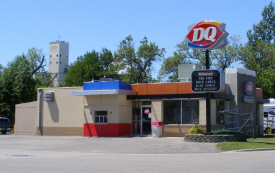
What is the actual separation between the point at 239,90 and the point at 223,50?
25.4 m

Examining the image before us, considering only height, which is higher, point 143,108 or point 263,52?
point 263,52

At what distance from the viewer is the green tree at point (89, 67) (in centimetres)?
7338

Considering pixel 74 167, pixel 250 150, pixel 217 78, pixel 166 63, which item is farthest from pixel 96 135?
pixel 166 63

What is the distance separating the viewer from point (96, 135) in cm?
2856

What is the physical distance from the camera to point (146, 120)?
1113 inches

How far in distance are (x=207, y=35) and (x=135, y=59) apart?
36.6 metres

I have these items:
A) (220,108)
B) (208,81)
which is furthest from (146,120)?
(208,81)

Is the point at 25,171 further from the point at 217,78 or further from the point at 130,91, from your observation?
the point at 130,91

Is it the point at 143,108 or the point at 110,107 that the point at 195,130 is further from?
the point at 110,107

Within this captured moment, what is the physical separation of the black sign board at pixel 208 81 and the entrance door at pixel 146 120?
677cm

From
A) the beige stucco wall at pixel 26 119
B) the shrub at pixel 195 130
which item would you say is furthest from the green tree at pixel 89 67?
the shrub at pixel 195 130

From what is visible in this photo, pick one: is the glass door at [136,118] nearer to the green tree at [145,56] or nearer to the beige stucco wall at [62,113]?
the beige stucco wall at [62,113]

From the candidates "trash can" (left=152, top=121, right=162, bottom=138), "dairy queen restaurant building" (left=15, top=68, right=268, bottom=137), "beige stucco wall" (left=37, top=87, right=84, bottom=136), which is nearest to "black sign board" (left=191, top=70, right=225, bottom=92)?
"dairy queen restaurant building" (left=15, top=68, right=268, bottom=137)

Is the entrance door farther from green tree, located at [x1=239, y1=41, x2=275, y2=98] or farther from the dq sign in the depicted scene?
green tree, located at [x1=239, y1=41, x2=275, y2=98]
